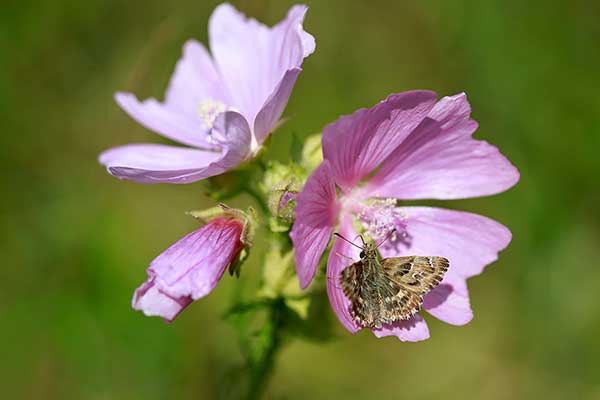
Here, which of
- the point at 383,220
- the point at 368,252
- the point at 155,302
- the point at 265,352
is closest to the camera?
the point at 155,302

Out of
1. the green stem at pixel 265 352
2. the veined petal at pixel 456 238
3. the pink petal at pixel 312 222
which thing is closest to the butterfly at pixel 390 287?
the pink petal at pixel 312 222

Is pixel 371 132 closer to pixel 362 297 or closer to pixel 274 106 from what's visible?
pixel 274 106

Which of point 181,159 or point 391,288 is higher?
point 181,159

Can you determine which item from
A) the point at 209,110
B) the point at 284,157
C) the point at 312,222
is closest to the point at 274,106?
the point at 312,222

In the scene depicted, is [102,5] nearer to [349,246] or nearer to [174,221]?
[174,221]

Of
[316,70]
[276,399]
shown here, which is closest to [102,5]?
[316,70]
